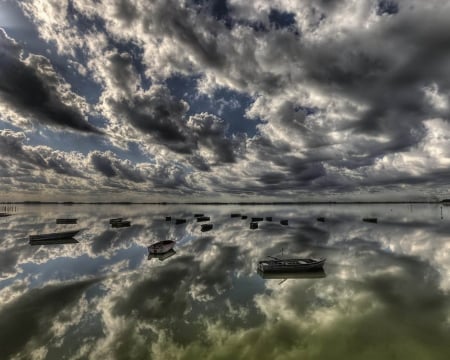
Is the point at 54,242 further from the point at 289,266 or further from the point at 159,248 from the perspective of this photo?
the point at 289,266

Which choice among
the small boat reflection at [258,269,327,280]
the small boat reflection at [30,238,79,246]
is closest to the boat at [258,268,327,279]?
the small boat reflection at [258,269,327,280]

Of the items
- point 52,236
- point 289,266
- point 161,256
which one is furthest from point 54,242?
point 289,266

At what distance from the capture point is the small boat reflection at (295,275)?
29562mm

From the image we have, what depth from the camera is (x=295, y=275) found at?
1204 inches

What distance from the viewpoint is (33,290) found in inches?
998

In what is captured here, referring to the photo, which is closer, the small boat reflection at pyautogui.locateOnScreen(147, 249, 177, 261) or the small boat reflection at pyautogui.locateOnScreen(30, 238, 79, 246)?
the small boat reflection at pyautogui.locateOnScreen(147, 249, 177, 261)

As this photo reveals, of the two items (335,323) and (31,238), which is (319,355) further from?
(31,238)

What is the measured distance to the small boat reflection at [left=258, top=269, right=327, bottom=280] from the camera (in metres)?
→ 29.6

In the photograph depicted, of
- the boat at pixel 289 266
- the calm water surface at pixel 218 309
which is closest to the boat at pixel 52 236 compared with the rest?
the calm water surface at pixel 218 309

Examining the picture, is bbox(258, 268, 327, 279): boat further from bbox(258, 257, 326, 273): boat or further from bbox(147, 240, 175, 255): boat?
bbox(147, 240, 175, 255): boat

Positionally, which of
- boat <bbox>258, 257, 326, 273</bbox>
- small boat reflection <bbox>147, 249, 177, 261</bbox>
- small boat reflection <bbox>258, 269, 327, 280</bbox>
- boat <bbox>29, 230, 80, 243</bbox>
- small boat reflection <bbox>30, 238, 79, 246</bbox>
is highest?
boat <bbox>258, 257, 326, 273</bbox>

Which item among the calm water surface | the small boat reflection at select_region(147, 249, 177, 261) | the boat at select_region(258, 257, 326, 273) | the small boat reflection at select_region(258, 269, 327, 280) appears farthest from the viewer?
the small boat reflection at select_region(147, 249, 177, 261)

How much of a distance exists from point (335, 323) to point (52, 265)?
123ft

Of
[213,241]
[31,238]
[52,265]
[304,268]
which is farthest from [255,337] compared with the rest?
[31,238]
